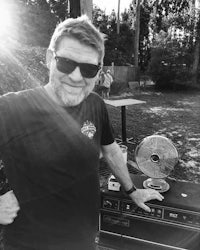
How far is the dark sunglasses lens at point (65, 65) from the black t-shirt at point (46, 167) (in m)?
0.17

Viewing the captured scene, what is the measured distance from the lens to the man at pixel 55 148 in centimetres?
164


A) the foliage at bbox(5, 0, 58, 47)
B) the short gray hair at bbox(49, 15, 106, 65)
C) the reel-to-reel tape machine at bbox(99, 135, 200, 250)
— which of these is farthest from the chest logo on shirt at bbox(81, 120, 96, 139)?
the foliage at bbox(5, 0, 58, 47)

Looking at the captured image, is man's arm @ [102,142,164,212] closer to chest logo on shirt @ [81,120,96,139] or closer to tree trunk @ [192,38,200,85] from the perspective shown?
chest logo on shirt @ [81,120,96,139]

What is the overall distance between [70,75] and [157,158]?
3.88 ft

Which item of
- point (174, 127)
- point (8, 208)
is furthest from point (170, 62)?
point (8, 208)

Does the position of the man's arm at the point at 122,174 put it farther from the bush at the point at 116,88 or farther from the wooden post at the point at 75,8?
the bush at the point at 116,88

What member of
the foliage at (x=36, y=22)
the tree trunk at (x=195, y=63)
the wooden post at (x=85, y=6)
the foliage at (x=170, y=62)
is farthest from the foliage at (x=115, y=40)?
the wooden post at (x=85, y=6)

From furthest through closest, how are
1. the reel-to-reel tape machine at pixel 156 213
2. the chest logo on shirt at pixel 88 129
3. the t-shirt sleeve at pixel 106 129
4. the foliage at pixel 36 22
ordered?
the foliage at pixel 36 22 → the reel-to-reel tape machine at pixel 156 213 → the t-shirt sleeve at pixel 106 129 → the chest logo on shirt at pixel 88 129

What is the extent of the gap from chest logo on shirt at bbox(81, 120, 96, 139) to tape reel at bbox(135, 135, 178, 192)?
0.81 m

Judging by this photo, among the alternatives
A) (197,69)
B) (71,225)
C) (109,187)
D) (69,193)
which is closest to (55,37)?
(69,193)

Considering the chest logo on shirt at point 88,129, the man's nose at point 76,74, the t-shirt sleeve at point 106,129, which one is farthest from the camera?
the t-shirt sleeve at point 106,129

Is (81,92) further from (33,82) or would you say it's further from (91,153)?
(33,82)

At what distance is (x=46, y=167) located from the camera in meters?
1.66

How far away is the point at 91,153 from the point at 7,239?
67 centimetres
